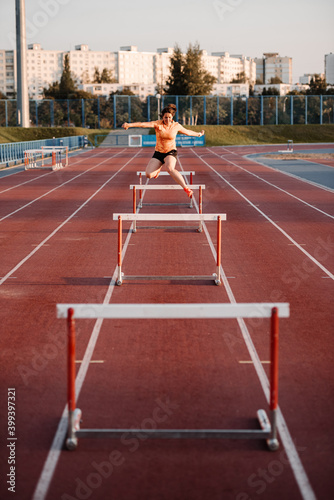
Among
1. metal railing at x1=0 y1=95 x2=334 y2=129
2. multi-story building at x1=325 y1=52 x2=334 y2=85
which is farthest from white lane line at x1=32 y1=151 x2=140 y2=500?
metal railing at x1=0 y1=95 x2=334 y2=129

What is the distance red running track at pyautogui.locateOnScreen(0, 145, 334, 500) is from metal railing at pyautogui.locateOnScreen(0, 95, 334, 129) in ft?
235

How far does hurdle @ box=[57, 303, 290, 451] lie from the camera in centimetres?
502

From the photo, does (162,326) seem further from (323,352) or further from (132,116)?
(132,116)

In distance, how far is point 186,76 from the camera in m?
96.8

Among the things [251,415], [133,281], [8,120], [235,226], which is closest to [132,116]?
[8,120]

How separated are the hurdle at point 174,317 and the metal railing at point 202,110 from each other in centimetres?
8043

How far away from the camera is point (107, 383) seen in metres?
6.32

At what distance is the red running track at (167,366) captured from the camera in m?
4.66

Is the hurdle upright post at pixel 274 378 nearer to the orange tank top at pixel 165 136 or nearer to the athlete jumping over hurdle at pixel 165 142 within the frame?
the athlete jumping over hurdle at pixel 165 142

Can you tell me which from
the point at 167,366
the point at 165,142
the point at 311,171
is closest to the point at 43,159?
the point at 311,171

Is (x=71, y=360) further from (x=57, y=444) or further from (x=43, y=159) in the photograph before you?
(x=43, y=159)

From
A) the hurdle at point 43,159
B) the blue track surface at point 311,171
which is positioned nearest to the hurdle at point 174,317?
the blue track surface at point 311,171

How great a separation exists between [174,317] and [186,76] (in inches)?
3739

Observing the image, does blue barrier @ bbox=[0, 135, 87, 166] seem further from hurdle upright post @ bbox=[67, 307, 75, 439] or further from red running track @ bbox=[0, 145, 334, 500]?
hurdle upright post @ bbox=[67, 307, 75, 439]
